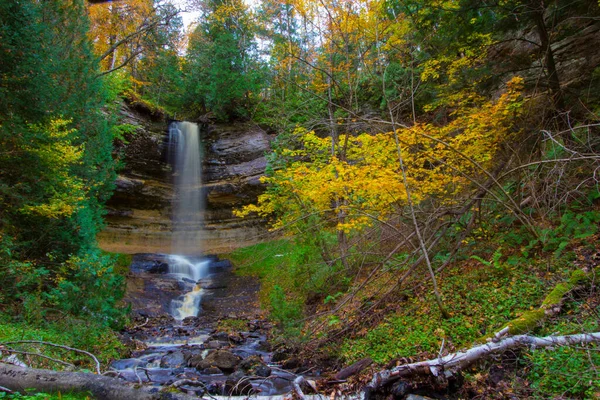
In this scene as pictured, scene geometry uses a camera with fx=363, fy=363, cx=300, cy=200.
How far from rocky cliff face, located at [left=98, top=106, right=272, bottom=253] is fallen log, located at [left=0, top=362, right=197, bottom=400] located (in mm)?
16774

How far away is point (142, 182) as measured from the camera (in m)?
21.5

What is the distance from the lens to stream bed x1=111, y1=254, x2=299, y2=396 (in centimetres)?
622

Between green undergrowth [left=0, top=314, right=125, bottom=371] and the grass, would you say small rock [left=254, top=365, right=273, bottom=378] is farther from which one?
green undergrowth [left=0, top=314, right=125, bottom=371]

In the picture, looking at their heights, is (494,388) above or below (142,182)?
below

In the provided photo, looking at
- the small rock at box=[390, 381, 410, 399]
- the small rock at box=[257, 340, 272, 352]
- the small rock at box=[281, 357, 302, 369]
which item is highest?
the small rock at box=[390, 381, 410, 399]

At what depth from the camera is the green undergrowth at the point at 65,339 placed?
550cm

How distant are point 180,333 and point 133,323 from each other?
1.80 metres

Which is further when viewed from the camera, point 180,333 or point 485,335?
point 180,333

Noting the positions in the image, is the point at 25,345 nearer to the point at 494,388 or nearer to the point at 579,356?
the point at 494,388

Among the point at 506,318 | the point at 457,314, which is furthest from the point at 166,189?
the point at 506,318

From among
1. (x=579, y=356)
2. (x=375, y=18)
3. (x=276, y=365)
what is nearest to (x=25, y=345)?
(x=276, y=365)

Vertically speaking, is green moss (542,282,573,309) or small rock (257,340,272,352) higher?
green moss (542,282,573,309)

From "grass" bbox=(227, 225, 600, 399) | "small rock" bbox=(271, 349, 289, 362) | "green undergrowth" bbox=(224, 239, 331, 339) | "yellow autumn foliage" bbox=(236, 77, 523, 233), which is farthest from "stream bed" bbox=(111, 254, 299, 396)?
"yellow autumn foliage" bbox=(236, 77, 523, 233)

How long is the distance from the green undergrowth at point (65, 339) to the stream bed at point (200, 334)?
50cm
